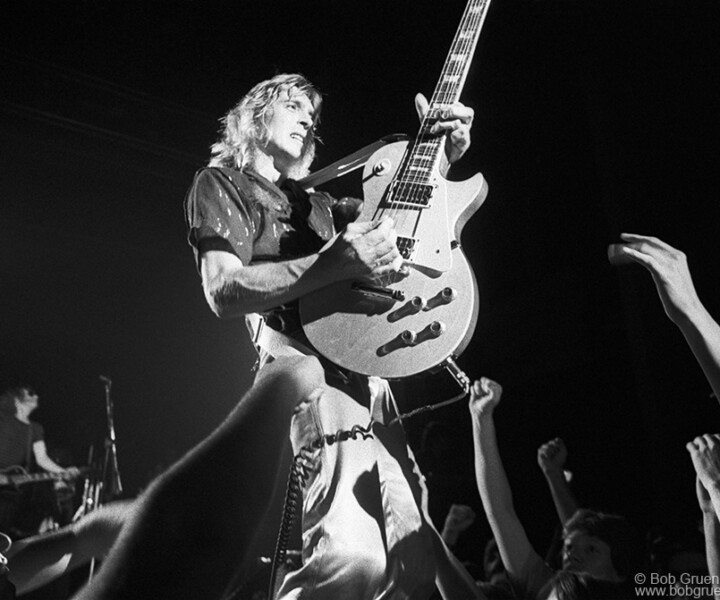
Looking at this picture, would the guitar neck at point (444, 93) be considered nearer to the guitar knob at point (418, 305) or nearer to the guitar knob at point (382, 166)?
the guitar knob at point (382, 166)

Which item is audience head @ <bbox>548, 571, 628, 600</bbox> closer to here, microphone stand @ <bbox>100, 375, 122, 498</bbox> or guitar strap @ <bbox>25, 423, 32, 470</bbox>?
microphone stand @ <bbox>100, 375, 122, 498</bbox>

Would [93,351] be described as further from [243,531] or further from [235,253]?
[243,531]

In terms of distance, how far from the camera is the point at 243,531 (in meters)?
1.07

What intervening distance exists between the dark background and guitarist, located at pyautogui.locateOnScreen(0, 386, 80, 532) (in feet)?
1.18

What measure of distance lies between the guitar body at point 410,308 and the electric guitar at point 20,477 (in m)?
4.47

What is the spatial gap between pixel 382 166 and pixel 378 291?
1.48 ft

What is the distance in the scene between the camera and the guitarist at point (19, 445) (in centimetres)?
530

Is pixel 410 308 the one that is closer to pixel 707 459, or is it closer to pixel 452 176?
pixel 707 459

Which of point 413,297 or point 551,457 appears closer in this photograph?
point 413,297

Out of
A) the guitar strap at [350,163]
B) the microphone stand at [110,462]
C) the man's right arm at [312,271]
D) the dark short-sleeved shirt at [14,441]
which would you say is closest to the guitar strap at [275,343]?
the man's right arm at [312,271]

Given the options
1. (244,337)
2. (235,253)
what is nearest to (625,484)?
(235,253)

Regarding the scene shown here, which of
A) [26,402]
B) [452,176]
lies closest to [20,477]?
[26,402]

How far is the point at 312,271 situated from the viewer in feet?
5.43

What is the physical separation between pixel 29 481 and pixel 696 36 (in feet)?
17.1
